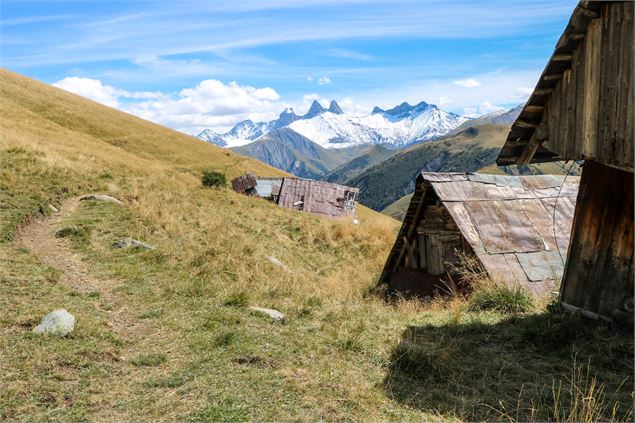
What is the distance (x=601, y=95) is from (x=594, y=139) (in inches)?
25.8

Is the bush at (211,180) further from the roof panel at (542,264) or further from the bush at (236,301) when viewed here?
the bush at (236,301)

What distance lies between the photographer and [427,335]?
8.83 m

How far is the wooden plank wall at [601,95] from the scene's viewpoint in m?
7.20

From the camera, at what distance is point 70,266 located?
11.9 meters

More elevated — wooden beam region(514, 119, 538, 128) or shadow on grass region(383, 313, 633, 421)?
wooden beam region(514, 119, 538, 128)

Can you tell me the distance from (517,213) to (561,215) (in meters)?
1.61

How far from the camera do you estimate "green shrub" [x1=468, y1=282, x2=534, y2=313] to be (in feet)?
33.4

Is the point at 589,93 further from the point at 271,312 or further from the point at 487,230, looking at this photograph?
the point at 271,312

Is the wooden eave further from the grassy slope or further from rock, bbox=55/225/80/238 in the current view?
rock, bbox=55/225/80/238

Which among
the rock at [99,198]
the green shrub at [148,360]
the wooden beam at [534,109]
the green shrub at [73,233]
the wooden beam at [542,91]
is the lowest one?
the green shrub at [148,360]

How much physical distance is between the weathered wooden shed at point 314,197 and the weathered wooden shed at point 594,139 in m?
29.8

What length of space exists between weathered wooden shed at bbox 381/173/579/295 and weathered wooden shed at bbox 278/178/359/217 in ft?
76.9

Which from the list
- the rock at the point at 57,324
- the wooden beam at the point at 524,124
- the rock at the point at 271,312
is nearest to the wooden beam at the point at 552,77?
the wooden beam at the point at 524,124

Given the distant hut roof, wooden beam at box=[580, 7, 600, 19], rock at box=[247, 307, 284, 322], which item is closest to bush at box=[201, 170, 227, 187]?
rock at box=[247, 307, 284, 322]
